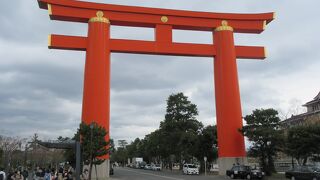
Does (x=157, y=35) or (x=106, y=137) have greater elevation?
(x=157, y=35)

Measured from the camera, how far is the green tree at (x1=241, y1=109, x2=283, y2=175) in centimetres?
4088

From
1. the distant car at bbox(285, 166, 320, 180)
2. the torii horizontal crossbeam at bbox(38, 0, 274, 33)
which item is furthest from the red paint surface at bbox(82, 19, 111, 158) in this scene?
the distant car at bbox(285, 166, 320, 180)

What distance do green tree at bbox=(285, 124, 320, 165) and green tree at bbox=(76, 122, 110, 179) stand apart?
1690 cm

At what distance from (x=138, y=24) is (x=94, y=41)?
4.62 metres

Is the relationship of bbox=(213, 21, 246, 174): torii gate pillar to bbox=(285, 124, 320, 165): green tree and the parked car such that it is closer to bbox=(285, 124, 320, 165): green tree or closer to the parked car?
the parked car

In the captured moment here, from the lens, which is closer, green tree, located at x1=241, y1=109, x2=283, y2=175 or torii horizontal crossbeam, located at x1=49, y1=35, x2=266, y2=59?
torii horizontal crossbeam, located at x1=49, y1=35, x2=266, y2=59

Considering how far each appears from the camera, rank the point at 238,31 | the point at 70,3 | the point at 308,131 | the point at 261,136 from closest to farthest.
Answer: the point at 308,131, the point at 70,3, the point at 261,136, the point at 238,31

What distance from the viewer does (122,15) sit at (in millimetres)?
40281

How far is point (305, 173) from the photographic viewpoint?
105 ft

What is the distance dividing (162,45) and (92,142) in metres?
11.7

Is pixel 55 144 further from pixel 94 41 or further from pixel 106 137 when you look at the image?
pixel 94 41

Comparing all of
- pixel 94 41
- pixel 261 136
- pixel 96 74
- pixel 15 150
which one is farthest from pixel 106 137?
pixel 15 150

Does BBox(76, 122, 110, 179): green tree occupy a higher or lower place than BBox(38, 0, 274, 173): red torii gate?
lower

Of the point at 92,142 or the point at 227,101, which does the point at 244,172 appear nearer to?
the point at 227,101
